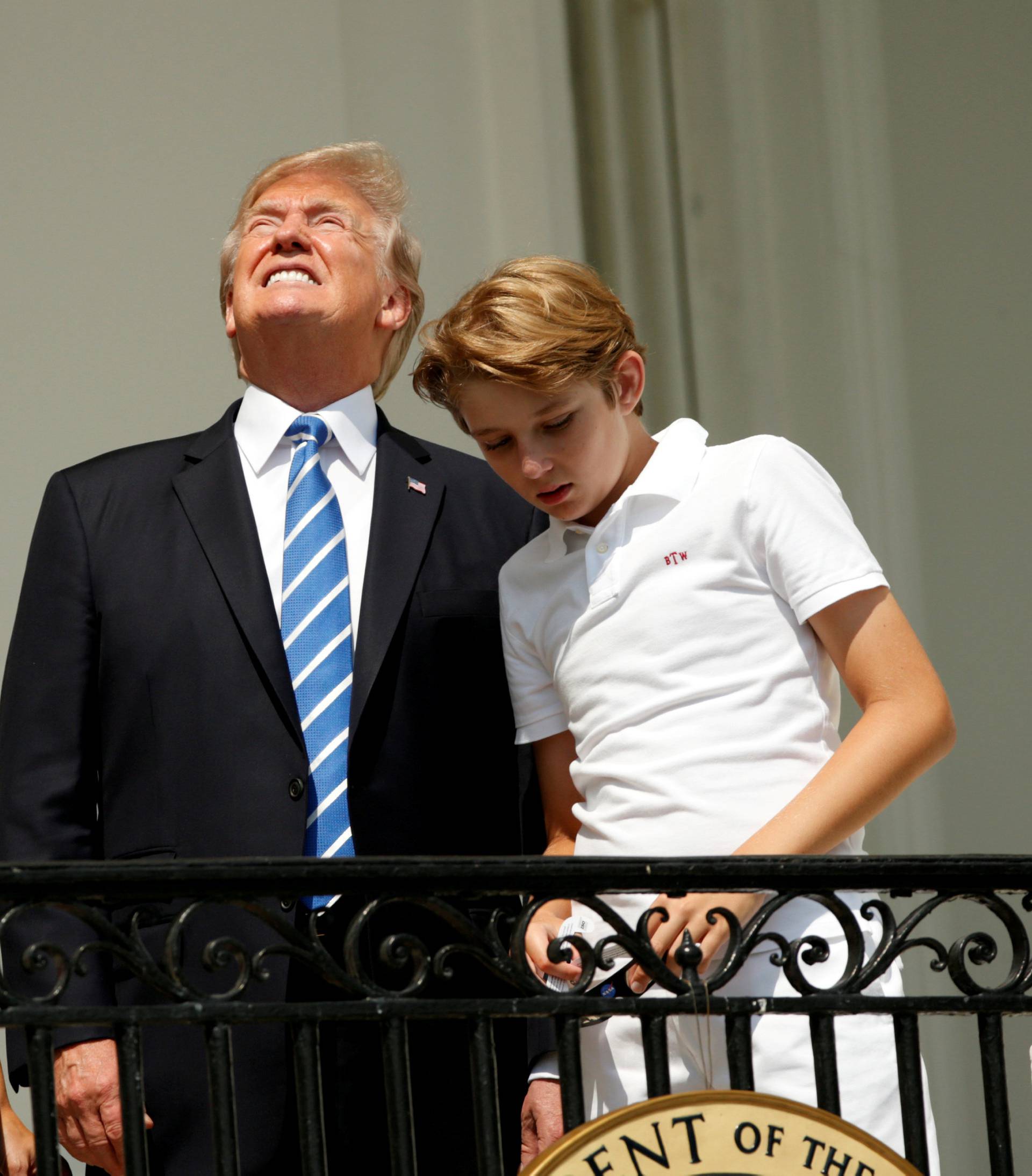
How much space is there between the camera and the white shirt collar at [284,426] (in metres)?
2.60

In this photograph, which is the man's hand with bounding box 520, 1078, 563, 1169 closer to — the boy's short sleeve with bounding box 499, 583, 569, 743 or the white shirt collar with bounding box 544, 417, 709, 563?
the boy's short sleeve with bounding box 499, 583, 569, 743

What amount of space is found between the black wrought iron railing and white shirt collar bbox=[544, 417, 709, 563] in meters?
0.60

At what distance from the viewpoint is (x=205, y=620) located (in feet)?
7.91

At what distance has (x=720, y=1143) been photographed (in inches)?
62.2

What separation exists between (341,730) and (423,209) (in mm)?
2027

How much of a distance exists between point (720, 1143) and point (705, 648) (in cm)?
65

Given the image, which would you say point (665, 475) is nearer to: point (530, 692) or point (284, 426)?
point (530, 692)

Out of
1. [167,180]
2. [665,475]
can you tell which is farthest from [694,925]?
[167,180]

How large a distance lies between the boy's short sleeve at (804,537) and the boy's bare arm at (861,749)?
3cm

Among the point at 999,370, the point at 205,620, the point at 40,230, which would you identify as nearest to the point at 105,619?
the point at 205,620

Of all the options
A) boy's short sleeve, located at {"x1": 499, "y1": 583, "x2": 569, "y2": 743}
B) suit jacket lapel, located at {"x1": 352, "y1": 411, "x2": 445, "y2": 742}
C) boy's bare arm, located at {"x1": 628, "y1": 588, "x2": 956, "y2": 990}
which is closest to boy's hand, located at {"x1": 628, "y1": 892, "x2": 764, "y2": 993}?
boy's bare arm, located at {"x1": 628, "y1": 588, "x2": 956, "y2": 990}

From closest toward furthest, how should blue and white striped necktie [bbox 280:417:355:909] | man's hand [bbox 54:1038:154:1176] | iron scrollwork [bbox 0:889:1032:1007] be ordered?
iron scrollwork [bbox 0:889:1032:1007]
man's hand [bbox 54:1038:154:1176]
blue and white striped necktie [bbox 280:417:355:909]

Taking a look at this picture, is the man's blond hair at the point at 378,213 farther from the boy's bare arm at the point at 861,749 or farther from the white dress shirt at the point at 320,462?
the boy's bare arm at the point at 861,749

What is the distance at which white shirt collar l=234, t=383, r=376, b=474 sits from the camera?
2.60 meters
